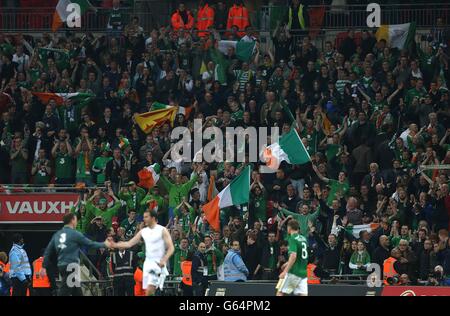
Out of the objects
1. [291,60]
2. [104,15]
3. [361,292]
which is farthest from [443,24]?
[361,292]

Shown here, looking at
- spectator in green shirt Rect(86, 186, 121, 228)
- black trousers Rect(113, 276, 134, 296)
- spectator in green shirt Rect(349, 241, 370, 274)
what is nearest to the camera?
black trousers Rect(113, 276, 134, 296)

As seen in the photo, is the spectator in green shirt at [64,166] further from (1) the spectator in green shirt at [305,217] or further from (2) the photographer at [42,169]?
(1) the spectator in green shirt at [305,217]

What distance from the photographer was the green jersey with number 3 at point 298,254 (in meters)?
21.3

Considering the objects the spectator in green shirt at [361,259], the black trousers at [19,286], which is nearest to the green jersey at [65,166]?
the black trousers at [19,286]

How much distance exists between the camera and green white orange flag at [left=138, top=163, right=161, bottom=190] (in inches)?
1193

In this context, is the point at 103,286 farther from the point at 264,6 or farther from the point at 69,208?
the point at 264,6

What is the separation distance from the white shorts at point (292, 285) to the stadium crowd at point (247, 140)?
15.3 feet

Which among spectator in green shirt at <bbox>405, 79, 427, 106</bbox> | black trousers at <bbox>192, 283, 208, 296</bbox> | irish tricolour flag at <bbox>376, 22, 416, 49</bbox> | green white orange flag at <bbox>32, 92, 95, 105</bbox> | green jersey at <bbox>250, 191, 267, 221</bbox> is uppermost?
irish tricolour flag at <bbox>376, 22, 416, 49</bbox>

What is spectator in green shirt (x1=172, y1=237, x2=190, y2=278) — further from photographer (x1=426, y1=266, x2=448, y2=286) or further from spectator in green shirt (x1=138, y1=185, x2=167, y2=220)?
photographer (x1=426, y1=266, x2=448, y2=286)

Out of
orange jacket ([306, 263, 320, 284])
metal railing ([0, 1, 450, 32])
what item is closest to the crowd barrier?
orange jacket ([306, 263, 320, 284])

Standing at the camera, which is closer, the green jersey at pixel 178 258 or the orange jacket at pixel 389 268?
the orange jacket at pixel 389 268

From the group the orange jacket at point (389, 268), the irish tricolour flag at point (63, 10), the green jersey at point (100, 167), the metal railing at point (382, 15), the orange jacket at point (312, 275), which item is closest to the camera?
the orange jacket at point (389, 268)

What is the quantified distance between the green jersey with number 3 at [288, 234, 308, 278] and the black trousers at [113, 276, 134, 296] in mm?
5484

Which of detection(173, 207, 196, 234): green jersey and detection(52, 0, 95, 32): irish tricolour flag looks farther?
detection(52, 0, 95, 32): irish tricolour flag
